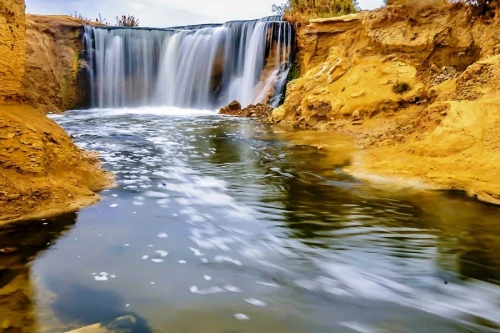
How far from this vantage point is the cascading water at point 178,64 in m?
16.6

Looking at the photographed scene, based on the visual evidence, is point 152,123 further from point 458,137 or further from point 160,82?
point 458,137

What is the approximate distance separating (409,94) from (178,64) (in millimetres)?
11175

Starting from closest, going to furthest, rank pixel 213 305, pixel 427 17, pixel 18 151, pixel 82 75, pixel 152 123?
pixel 213 305 → pixel 18 151 → pixel 427 17 → pixel 152 123 → pixel 82 75

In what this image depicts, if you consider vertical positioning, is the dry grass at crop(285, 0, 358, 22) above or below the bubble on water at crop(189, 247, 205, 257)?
above

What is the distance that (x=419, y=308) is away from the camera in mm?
2775

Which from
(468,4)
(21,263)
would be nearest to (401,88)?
(468,4)

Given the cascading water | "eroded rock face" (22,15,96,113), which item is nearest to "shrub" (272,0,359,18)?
the cascading water

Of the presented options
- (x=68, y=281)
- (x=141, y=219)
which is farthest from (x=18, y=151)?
(x=68, y=281)

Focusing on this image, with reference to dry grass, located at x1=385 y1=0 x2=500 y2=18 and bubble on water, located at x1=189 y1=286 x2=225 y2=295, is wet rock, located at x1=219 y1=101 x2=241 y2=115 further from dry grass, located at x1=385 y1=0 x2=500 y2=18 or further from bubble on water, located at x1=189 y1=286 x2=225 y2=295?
bubble on water, located at x1=189 y1=286 x2=225 y2=295

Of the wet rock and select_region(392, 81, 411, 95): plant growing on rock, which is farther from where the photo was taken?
the wet rock

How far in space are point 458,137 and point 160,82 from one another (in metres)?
14.8

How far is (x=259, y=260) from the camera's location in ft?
11.2

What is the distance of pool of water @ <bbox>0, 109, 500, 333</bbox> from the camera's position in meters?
2.58

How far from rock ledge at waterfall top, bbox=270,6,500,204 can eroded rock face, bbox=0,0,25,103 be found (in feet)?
15.2
